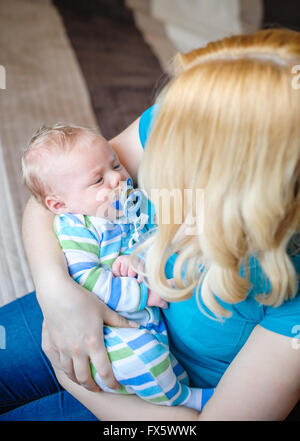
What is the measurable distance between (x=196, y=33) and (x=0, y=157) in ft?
4.41

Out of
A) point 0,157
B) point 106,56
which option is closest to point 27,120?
point 0,157

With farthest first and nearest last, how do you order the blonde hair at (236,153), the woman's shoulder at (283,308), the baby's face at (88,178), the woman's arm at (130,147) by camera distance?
the woman's arm at (130,147) → the baby's face at (88,178) → the woman's shoulder at (283,308) → the blonde hair at (236,153)

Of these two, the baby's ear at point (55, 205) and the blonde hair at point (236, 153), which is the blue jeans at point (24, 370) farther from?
the blonde hair at point (236, 153)

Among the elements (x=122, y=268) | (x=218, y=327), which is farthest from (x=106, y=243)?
(x=218, y=327)

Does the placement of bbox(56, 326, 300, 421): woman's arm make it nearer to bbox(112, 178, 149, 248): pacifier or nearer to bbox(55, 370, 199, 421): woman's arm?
bbox(55, 370, 199, 421): woman's arm

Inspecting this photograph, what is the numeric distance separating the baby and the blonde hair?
186 millimetres

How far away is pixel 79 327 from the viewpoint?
0.71m

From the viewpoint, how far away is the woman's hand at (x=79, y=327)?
0.71 metres

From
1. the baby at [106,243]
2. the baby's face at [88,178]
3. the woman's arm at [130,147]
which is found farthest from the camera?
the woman's arm at [130,147]

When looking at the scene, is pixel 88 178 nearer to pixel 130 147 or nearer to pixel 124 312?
pixel 130 147

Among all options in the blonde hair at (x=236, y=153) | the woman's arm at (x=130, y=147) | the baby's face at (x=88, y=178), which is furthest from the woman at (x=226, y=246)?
the woman's arm at (x=130, y=147)

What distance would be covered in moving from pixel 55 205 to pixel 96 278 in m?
0.22

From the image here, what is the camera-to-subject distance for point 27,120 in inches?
63.6
